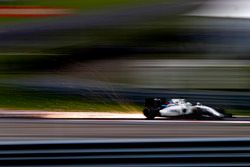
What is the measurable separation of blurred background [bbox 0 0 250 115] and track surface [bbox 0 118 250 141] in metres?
1.02

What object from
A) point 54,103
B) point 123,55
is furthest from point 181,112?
point 123,55

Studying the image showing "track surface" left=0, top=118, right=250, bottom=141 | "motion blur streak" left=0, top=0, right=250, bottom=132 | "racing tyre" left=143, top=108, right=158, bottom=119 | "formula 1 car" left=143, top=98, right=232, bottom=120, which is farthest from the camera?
"motion blur streak" left=0, top=0, right=250, bottom=132

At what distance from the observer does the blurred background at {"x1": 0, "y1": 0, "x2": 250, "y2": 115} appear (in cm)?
989

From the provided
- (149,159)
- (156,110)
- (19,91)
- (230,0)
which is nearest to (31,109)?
(19,91)

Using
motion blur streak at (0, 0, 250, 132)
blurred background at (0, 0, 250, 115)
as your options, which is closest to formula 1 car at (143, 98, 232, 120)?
motion blur streak at (0, 0, 250, 132)

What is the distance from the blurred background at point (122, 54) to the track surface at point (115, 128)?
102 centimetres

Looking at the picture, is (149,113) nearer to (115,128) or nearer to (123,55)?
(115,128)

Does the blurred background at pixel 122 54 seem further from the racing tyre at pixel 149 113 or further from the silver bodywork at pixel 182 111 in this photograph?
the silver bodywork at pixel 182 111

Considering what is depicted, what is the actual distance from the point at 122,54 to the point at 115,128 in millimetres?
5412

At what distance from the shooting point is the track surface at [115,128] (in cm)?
684

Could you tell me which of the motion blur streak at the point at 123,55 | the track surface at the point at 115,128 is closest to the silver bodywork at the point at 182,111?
the track surface at the point at 115,128

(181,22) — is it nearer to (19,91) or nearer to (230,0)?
(230,0)

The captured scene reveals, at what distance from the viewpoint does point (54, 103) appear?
9.40m

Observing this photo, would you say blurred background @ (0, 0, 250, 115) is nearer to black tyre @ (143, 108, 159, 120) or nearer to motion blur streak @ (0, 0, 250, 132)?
motion blur streak @ (0, 0, 250, 132)
